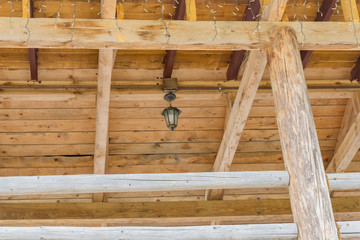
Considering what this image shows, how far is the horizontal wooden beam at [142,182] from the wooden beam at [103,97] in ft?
3.73

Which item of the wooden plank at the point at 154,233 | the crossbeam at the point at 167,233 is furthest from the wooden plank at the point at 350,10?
the wooden plank at the point at 154,233

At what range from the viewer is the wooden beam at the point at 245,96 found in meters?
3.41

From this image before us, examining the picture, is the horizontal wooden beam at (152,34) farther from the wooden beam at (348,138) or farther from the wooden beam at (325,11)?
the wooden beam at (348,138)

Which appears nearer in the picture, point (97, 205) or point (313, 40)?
point (313, 40)

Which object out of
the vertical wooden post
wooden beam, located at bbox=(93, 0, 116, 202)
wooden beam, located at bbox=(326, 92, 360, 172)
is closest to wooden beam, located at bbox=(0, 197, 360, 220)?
wooden beam, located at bbox=(93, 0, 116, 202)

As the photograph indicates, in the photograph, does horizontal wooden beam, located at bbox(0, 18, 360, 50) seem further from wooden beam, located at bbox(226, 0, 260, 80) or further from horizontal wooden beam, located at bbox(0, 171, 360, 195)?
horizontal wooden beam, located at bbox(0, 171, 360, 195)

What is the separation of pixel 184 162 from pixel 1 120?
83.4 inches

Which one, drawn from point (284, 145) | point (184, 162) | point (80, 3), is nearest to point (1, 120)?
point (80, 3)

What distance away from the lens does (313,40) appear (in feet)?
10.8

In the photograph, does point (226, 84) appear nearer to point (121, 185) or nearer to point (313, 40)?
point (313, 40)

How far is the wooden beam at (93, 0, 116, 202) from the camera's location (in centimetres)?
322

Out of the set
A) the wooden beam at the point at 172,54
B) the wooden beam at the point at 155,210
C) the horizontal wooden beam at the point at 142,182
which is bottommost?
the horizontal wooden beam at the point at 142,182

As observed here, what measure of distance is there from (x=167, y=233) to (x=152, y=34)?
1.37 meters

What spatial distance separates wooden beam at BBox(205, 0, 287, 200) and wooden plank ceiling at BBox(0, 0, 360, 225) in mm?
445
